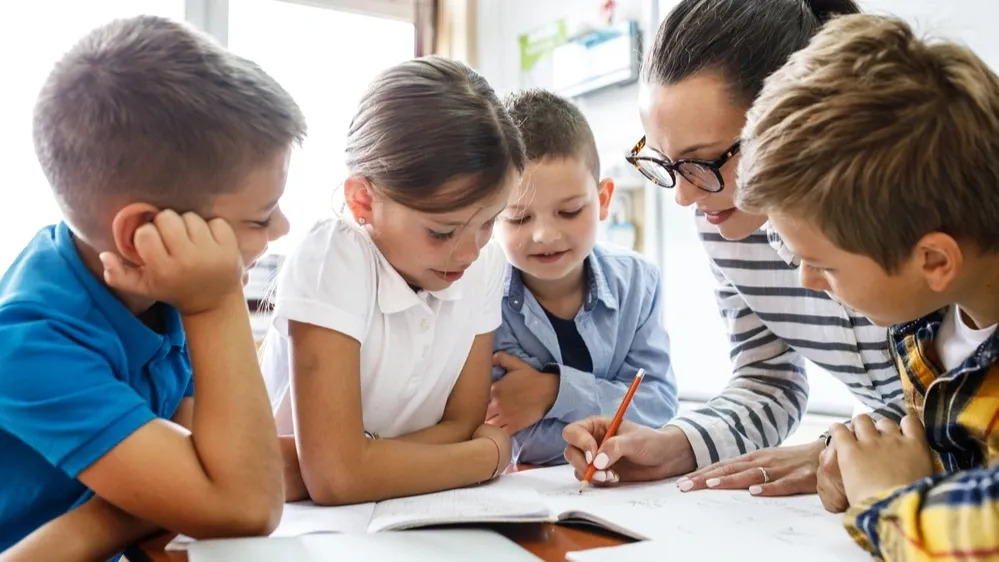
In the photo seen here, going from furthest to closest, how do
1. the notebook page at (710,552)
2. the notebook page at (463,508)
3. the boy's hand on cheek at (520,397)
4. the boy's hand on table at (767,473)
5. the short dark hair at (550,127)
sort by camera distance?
1. the short dark hair at (550,127)
2. the boy's hand on cheek at (520,397)
3. the boy's hand on table at (767,473)
4. the notebook page at (463,508)
5. the notebook page at (710,552)

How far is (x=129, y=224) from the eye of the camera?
2.49 ft

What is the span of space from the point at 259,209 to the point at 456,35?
242 cm

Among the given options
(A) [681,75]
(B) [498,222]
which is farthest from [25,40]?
(A) [681,75]

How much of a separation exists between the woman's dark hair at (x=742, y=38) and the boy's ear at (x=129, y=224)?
0.60 meters

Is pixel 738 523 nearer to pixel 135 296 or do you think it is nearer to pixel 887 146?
pixel 887 146

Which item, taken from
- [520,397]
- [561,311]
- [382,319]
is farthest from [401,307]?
[561,311]

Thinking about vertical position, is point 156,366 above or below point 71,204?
below

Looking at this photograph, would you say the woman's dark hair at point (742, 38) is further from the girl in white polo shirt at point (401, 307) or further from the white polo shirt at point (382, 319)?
the white polo shirt at point (382, 319)

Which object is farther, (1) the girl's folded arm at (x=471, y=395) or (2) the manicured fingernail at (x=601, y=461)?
(1) the girl's folded arm at (x=471, y=395)

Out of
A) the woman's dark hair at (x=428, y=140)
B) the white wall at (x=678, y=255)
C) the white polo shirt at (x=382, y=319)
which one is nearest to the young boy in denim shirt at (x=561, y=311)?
the white polo shirt at (x=382, y=319)

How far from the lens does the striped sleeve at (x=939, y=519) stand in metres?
0.50

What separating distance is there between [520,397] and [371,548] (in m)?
0.58

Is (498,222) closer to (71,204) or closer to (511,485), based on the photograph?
(511,485)

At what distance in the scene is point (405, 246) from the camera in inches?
41.0
